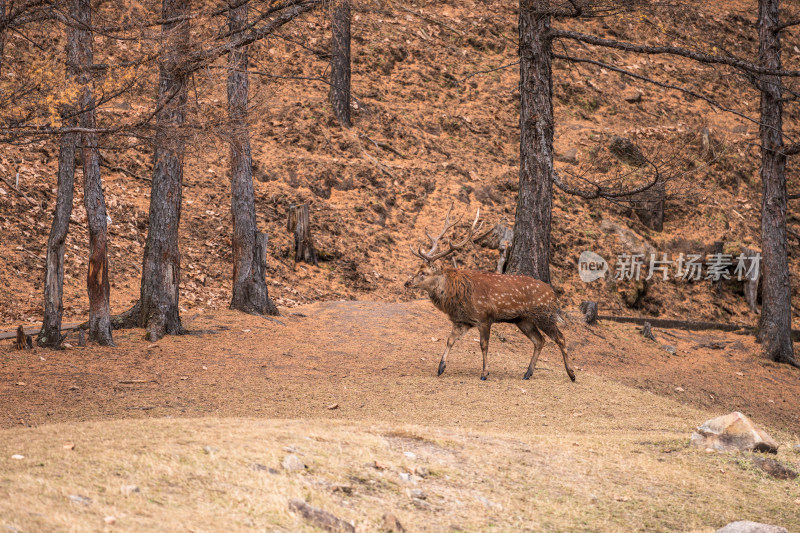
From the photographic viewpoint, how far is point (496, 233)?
1991 cm

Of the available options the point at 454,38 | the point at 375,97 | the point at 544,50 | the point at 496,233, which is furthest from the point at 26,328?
the point at 454,38

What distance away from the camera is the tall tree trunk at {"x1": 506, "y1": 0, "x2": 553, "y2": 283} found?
44.8ft

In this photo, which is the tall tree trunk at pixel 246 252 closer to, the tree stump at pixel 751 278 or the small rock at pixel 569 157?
the small rock at pixel 569 157

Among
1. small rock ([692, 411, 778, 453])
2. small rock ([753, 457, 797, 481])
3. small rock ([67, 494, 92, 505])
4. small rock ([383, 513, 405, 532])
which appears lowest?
small rock ([753, 457, 797, 481])

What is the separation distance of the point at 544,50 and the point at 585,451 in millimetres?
9732

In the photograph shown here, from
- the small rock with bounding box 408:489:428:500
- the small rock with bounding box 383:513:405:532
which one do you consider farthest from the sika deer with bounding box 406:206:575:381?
the small rock with bounding box 383:513:405:532

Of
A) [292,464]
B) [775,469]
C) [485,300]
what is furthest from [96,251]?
[775,469]

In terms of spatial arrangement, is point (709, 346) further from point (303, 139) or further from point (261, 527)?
point (261, 527)

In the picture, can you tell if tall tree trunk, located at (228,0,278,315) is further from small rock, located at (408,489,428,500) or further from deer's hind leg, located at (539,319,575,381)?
small rock, located at (408,489,428,500)

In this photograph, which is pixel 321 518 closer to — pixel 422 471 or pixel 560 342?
pixel 422 471

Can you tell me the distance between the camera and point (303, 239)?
56.6 feet

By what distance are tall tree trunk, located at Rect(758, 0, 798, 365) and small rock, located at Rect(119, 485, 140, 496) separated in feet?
47.3

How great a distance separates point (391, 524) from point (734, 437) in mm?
3943

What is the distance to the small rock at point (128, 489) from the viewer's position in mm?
3654
